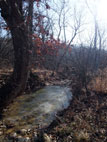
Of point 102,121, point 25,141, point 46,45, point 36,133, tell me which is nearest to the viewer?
point 25,141

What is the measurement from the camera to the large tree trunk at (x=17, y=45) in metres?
4.89

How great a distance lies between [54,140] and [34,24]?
3.84m

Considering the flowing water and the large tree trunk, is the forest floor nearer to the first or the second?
the flowing water

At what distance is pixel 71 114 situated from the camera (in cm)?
450

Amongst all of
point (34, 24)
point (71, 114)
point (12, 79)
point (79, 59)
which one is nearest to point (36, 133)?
point (71, 114)

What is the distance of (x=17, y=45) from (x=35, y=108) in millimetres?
2262

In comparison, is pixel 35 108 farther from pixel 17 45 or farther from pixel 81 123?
pixel 17 45

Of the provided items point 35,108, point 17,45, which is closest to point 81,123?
point 35,108

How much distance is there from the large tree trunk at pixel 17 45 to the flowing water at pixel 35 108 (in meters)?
0.44

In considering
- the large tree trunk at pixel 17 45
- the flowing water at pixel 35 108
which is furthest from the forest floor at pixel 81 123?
the large tree trunk at pixel 17 45

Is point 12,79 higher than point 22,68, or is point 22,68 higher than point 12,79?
point 22,68

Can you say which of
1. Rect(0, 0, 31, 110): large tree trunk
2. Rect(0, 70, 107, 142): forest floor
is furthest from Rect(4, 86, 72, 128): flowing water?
Rect(0, 0, 31, 110): large tree trunk

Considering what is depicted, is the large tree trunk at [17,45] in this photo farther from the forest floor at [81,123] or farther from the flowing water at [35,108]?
the forest floor at [81,123]

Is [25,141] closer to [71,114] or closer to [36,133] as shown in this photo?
[36,133]
